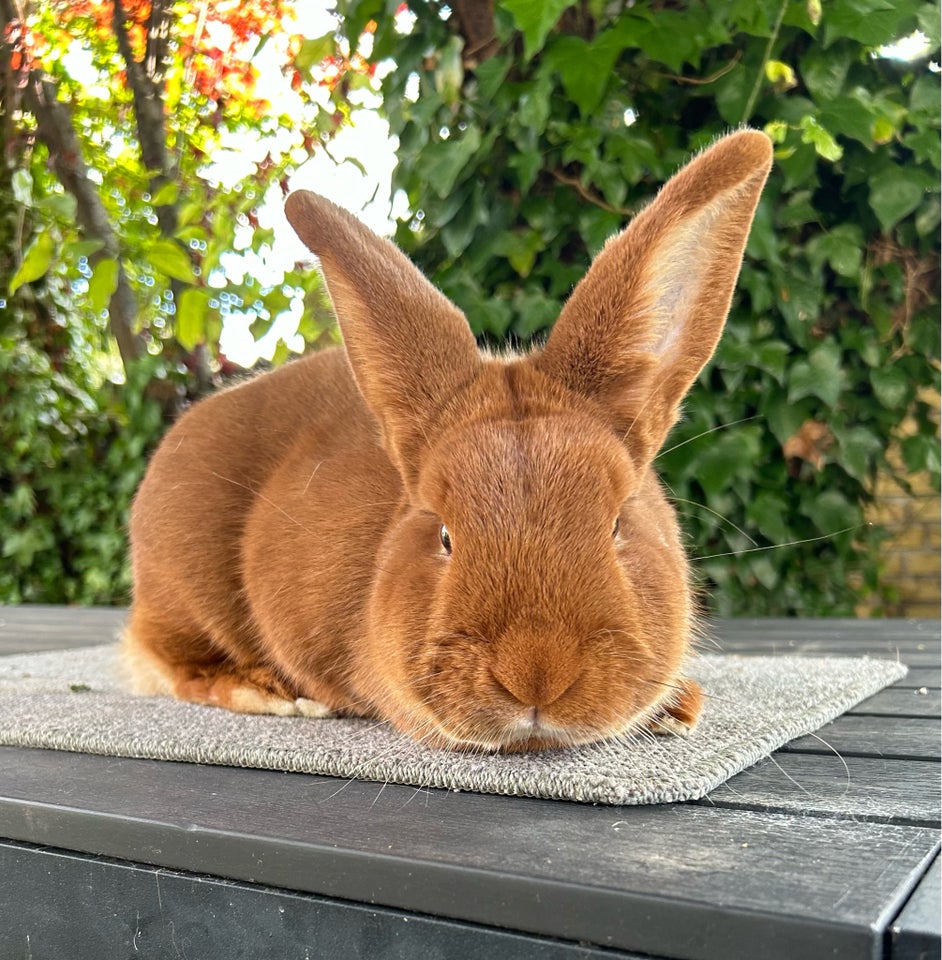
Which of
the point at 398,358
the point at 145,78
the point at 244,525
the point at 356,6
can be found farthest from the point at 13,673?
the point at 145,78

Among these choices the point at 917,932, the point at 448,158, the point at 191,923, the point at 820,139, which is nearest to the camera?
the point at 917,932

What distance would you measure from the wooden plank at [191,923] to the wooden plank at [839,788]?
1.19 ft

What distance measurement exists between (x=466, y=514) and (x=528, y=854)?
0.43 m

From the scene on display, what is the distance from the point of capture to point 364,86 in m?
3.21

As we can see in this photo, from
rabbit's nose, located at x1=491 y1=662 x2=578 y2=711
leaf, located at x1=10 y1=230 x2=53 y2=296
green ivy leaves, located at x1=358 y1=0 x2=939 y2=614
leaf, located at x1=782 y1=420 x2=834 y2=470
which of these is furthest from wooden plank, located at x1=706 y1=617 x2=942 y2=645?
leaf, located at x1=10 y1=230 x2=53 y2=296

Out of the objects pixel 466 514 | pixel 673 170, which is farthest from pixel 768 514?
pixel 466 514

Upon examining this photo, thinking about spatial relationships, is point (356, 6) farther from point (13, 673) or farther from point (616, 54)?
point (13, 673)

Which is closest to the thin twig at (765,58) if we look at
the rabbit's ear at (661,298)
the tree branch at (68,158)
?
the rabbit's ear at (661,298)

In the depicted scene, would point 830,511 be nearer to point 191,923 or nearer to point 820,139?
point 820,139

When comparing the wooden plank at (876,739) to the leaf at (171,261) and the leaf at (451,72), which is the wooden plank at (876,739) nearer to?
the leaf at (171,261)

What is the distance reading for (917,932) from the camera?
80cm

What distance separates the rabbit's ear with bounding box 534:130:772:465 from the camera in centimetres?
134

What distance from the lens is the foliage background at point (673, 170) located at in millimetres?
2885

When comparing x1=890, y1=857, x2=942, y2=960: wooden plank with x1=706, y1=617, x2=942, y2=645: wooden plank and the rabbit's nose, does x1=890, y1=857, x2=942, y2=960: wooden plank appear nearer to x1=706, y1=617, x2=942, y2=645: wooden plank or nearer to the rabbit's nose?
the rabbit's nose
